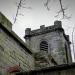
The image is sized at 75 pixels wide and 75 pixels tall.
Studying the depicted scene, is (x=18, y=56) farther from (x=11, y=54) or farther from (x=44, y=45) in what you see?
(x=44, y=45)

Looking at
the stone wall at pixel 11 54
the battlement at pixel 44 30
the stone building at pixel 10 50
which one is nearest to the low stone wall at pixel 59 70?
the stone building at pixel 10 50

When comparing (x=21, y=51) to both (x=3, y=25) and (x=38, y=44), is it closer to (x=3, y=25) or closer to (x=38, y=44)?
(x=3, y=25)

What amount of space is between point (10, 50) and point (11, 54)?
0.53 ft

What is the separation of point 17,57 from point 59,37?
647 inches

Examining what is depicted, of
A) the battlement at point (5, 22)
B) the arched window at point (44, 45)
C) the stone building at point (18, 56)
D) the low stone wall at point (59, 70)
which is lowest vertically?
the low stone wall at point (59, 70)

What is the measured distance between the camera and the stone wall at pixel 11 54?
7.20 meters

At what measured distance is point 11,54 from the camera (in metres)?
7.91

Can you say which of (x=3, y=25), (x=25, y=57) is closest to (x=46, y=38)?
(x=25, y=57)

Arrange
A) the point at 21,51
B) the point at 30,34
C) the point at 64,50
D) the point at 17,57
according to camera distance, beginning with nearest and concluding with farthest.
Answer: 1. the point at 17,57
2. the point at 21,51
3. the point at 64,50
4. the point at 30,34

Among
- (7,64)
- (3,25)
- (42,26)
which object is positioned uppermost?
(42,26)

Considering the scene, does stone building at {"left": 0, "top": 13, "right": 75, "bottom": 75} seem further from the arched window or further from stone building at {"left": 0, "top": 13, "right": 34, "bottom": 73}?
the arched window

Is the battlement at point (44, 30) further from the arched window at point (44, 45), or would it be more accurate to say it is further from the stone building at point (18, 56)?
the stone building at point (18, 56)

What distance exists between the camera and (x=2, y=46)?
7309 millimetres

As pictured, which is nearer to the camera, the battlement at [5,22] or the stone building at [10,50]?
the stone building at [10,50]
